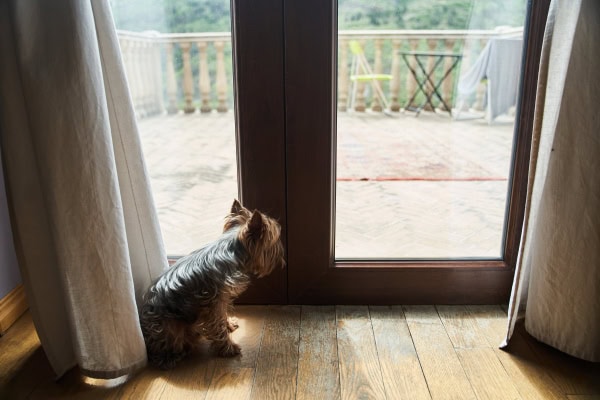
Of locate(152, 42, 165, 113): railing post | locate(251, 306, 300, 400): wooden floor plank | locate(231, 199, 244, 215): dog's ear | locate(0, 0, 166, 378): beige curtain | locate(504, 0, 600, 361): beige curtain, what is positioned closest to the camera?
locate(0, 0, 166, 378): beige curtain

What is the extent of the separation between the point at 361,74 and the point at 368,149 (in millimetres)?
312

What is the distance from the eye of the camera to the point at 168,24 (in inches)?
75.2

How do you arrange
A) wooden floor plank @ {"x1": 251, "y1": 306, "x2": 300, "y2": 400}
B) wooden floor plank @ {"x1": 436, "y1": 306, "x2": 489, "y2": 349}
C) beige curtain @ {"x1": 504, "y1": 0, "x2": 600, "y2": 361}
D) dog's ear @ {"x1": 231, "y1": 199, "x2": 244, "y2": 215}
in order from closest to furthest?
1. beige curtain @ {"x1": 504, "y1": 0, "x2": 600, "y2": 361}
2. wooden floor plank @ {"x1": 251, "y1": 306, "x2": 300, "y2": 400}
3. dog's ear @ {"x1": 231, "y1": 199, "x2": 244, "y2": 215}
4. wooden floor plank @ {"x1": 436, "y1": 306, "x2": 489, "y2": 349}

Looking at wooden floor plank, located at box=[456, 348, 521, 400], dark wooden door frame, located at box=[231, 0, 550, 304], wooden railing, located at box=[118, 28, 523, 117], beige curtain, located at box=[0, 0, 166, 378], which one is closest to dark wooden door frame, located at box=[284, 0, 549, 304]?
dark wooden door frame, located at box=[231, 0, 550, 304]

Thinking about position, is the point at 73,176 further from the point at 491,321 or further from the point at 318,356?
the point at 491,321

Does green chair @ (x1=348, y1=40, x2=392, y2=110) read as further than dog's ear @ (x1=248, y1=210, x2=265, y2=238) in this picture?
Yes

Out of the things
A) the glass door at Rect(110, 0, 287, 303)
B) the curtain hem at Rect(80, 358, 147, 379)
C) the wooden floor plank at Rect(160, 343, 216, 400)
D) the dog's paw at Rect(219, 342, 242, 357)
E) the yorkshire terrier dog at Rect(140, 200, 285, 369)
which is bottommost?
the wooden floor plank at Rect(160, 343, 216, 400)

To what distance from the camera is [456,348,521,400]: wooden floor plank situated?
157 cm

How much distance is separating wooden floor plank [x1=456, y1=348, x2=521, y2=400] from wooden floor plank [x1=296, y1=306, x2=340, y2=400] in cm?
44

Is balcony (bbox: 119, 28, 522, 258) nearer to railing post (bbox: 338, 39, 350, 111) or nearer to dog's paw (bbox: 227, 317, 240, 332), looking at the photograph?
railing post (bbox: 338, 39, 350, 111)

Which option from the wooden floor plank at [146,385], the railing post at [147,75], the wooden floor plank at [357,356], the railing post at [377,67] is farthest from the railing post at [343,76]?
the wooden floor plank at [146,385]

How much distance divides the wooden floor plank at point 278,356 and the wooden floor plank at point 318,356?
25 millimetres

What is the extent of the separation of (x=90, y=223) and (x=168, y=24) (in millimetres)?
864

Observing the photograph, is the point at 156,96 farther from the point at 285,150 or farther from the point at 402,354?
the point at 402,354
